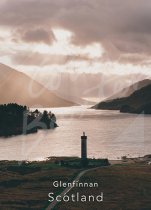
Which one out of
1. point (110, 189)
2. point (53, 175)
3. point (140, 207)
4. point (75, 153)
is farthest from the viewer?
point (75, 153)

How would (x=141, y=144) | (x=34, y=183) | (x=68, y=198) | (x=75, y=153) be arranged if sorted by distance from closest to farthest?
1. (x=68, y=198)
2. (x=34, y=183)
3. (x=75, y=153)
4. (x=141, y=144)

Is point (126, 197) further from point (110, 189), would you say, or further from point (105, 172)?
point (105, 172)

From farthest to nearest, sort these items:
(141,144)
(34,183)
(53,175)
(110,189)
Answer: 1. (141,144)
2. (53,175)
3. (34,183)
4. (110,189)

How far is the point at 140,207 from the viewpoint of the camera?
50.9m

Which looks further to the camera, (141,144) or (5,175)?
(141,144)

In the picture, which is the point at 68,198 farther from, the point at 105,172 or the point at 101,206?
the point at 105,172

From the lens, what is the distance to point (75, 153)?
517 feet

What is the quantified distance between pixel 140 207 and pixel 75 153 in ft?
352

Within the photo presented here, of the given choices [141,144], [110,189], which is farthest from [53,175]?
[141,144]

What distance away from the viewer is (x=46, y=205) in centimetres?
5094

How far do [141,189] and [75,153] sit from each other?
9765 centimetres

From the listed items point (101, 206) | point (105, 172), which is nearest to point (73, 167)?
point (105, 172)

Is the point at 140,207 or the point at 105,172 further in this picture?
the point at 105,172

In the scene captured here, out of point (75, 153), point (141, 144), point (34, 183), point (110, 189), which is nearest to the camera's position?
point (110, 189)
